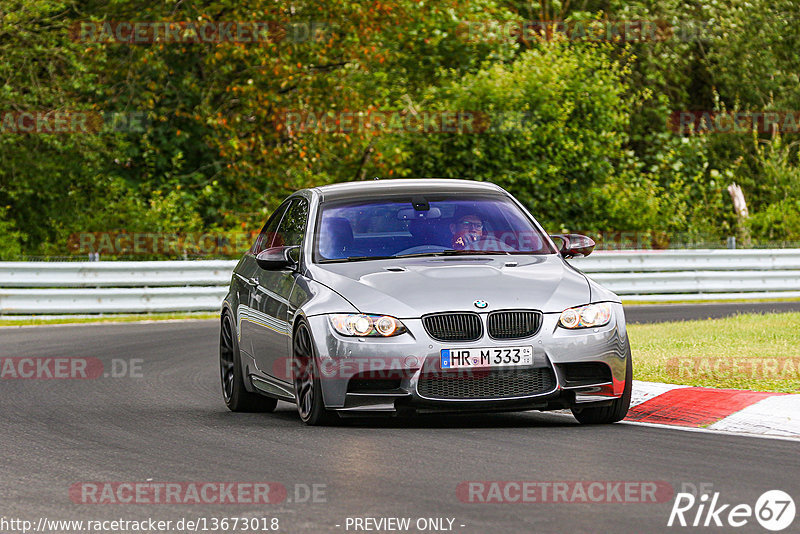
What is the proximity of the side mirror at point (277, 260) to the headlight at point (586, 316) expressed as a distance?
2.07 metres

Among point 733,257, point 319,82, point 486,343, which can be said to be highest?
point 486,343

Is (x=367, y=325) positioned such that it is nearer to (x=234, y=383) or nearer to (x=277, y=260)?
(x=277, y=260)

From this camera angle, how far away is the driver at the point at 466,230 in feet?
33.3

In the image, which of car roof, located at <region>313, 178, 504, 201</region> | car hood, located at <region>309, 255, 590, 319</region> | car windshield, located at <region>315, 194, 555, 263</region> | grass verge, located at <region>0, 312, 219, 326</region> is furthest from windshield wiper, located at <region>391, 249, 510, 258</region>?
grass verge, located at <region>0, 312, 219, 326</region>

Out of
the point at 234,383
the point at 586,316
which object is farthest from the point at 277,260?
the point at 586,316

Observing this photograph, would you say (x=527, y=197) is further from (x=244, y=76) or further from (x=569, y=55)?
(x=244, y=76)

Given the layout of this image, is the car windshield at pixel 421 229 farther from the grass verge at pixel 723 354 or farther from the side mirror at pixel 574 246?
the grass verge at pixel 723 354

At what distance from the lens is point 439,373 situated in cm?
884

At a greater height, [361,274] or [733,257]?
[361,274]

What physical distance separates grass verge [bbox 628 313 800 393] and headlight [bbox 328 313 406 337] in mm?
3119

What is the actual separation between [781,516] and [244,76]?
1000 inches

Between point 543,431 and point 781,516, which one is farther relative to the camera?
point 543,431

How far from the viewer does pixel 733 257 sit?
1025 inches

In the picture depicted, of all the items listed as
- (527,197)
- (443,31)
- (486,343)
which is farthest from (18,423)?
(443,31)
